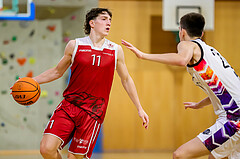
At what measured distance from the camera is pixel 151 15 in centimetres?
833

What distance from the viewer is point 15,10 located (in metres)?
7.34

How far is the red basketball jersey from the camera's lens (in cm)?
379

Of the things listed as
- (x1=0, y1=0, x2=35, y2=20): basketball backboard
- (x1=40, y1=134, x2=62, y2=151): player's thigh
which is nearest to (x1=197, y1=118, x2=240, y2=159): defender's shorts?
(x1=40, y1=134, x2=62, y2=151): player's thigh

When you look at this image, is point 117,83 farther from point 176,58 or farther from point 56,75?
point 176,58

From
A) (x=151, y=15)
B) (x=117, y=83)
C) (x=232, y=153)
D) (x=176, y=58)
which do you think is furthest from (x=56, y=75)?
(x=151, y=15)

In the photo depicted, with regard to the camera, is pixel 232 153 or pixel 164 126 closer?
pixel 232 153

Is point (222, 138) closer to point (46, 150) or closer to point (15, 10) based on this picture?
point (46, 150)

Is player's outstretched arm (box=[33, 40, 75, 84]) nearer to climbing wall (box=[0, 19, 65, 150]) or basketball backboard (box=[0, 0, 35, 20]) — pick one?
basketball backboard (box=[0, 0, 35, 20])

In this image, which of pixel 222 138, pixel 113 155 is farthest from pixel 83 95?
pixel 113 155

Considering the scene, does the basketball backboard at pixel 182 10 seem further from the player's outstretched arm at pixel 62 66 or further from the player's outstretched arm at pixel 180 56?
the player's outstretched arm at pixel 180 56

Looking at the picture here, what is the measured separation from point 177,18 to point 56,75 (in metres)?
4.27

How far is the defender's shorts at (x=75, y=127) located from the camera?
3645 millimetres

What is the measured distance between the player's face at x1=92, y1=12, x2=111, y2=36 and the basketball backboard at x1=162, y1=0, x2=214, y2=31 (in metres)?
3.76

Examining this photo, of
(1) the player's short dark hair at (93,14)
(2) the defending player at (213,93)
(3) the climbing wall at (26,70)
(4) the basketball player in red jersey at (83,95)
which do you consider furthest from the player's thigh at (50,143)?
(3) the climbing wall at (26,70)
